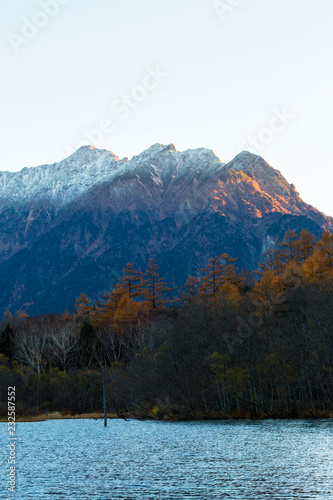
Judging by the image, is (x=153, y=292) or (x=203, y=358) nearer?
(x=203, y=358)

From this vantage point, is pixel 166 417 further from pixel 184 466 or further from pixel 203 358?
pixel 184 466

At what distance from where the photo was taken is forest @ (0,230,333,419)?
80.1 meters

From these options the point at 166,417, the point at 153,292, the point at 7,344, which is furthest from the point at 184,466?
the point at 153,292

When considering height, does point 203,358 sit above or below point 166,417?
above

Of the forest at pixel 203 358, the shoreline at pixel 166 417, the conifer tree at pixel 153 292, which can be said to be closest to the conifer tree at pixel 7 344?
the forest at pixel 203 358

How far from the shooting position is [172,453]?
137ft

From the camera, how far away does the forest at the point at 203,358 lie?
80062mm

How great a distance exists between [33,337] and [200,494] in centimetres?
11311

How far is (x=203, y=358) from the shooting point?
298 ft

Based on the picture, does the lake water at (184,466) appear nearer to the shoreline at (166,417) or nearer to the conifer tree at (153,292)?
the shoreline at (166,417)

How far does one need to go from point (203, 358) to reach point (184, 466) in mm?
57047

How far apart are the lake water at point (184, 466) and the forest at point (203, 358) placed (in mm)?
21301

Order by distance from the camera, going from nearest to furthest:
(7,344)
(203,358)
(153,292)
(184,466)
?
(184,466)
(203,358)
(7,344)
(153,292)

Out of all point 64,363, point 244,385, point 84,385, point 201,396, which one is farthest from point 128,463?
point 64,363
